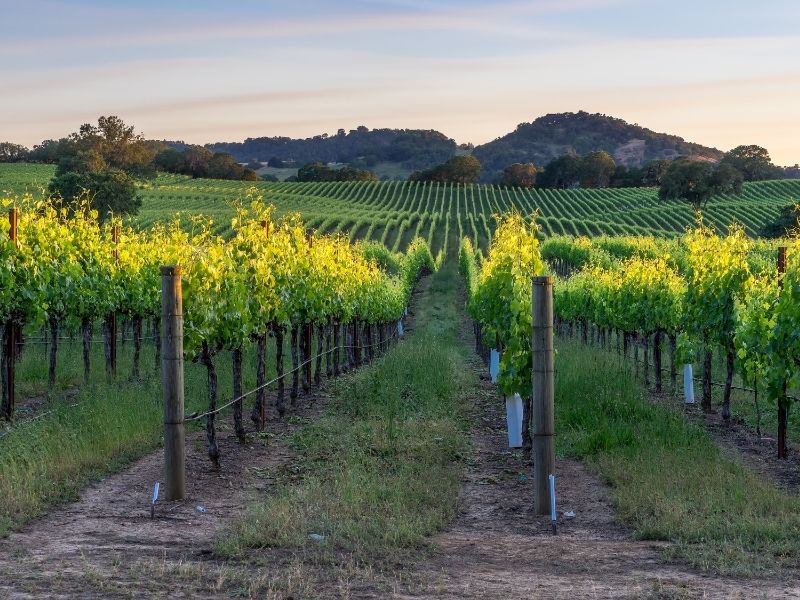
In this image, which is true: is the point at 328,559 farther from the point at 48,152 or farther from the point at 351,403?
the point at 48,152

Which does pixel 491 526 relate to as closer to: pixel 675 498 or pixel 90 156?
pixel 675 498

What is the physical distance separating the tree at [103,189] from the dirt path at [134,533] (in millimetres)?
53625

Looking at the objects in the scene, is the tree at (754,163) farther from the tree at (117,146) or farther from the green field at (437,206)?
the tree at (117,146)

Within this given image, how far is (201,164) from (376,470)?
117m

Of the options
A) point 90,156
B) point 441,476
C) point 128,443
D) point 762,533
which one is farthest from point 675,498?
point 90,156

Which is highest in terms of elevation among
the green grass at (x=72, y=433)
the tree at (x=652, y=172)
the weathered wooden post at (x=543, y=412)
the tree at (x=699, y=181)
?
the tree at (x=652, y=172)

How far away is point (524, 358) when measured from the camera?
40.8 ft

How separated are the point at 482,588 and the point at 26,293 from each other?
1078 centimetres

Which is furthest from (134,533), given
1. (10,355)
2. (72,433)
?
(10,355)

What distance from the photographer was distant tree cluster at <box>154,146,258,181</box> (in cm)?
12169

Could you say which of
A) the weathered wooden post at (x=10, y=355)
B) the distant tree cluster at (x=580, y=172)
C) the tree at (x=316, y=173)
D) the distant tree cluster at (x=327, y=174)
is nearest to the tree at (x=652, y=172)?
the distant tree cluster at (x=580, y=172)

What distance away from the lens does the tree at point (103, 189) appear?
207 ft

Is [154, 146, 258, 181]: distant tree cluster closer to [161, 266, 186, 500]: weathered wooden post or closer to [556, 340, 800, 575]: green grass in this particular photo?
[556, 340, 800, 575]: green grass

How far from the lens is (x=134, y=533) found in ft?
27.6
